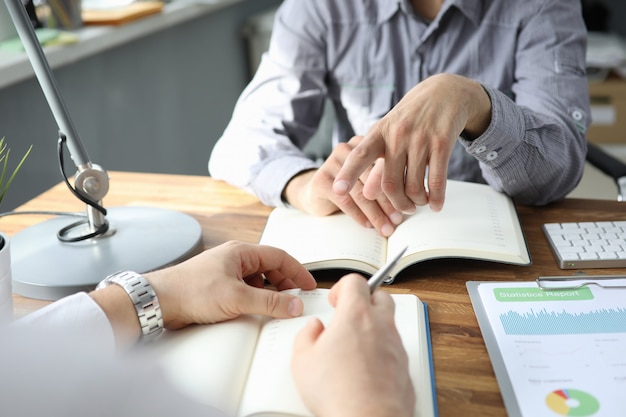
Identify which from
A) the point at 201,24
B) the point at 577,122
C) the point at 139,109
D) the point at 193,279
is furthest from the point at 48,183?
the point at 577,122

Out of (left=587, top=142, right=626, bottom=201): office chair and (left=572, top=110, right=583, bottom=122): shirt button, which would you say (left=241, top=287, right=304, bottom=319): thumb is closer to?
(left=572, top=110, right=583, bottom=122): shirt button

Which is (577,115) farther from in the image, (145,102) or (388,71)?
(145,102)

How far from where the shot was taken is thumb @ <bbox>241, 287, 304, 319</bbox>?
673 millimetres

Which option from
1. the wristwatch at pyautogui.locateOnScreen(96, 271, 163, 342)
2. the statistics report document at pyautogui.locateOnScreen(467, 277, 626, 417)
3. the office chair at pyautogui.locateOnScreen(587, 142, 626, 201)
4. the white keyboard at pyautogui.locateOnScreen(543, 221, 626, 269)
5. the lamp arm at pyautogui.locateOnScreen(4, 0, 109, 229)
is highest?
the lamp arm at pyautogui.locateOnScreen(4, 0, 109, 229)

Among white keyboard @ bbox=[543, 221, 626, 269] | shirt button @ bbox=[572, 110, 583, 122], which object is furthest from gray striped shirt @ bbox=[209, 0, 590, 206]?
white keyboard @ bbox=[543, 221, 626, 269]

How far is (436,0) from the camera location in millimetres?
1312

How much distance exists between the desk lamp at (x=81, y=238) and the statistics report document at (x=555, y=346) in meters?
0.42

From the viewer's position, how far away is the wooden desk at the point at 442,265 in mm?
613

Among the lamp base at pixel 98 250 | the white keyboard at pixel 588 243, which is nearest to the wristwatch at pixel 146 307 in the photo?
the lamp base at pixel 98 250

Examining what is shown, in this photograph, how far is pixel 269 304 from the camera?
2.23 feet

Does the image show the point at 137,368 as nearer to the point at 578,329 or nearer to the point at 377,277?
the point at 377,277

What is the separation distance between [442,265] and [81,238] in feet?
1.60

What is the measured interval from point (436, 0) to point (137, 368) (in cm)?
106

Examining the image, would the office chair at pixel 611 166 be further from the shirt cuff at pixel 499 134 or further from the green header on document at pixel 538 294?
the green header on document at pixel 538 294
